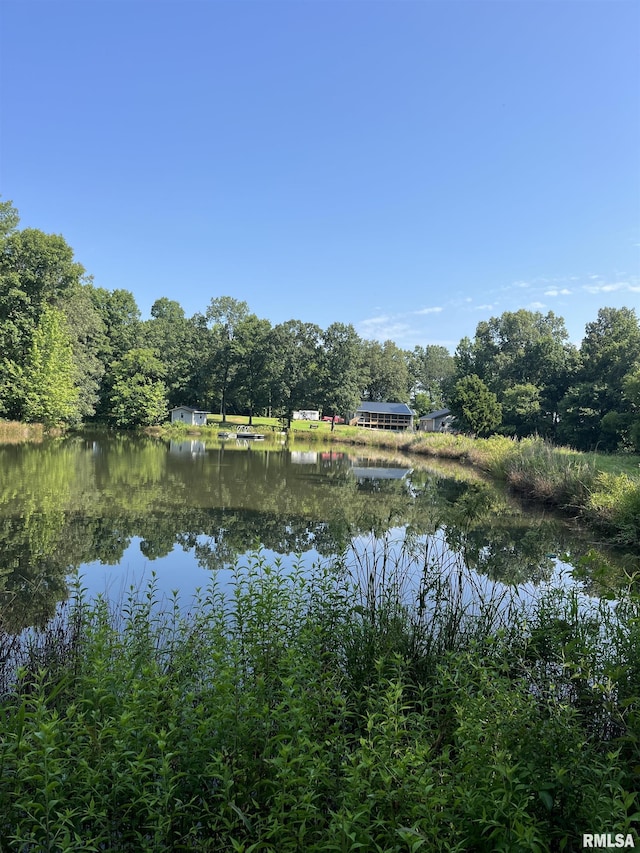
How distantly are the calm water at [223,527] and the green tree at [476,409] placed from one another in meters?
20.5

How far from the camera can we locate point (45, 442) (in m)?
31.8

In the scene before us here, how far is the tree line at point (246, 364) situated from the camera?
3503 centimetres

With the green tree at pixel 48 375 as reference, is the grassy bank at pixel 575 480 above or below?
below

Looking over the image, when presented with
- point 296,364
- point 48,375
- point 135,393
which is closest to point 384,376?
point 296,364

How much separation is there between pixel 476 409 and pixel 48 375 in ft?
112

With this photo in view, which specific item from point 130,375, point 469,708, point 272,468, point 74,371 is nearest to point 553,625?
point 469,708

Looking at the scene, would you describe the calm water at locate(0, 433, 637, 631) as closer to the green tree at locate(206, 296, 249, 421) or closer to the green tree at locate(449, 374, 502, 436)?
the green tree at locate(449, 374, 502, 436)

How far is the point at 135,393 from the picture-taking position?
2055 inches

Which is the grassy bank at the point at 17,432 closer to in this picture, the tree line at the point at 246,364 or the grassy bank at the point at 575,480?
the tree line at the point at 246,364

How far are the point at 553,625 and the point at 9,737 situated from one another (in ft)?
13.5

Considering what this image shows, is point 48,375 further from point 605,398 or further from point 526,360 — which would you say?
point 526,360

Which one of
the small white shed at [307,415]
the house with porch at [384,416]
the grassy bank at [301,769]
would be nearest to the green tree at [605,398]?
the grassy bank at [301,769]

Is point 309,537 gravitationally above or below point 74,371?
below

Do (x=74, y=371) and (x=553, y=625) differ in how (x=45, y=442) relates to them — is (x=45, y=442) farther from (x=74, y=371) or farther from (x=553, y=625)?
(x=553, y=625)
